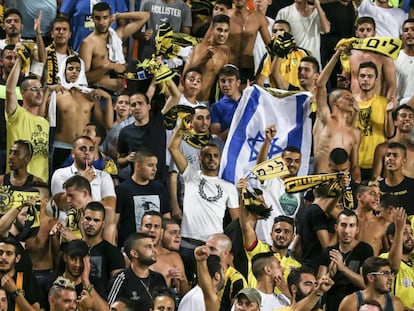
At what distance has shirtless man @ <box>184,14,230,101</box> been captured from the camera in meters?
19.2

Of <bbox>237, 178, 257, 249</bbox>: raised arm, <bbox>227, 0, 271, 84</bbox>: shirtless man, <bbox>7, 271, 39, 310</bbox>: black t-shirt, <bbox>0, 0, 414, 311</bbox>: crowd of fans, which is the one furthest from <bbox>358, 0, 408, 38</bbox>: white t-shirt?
<bbox>7, 271, 39, 310</bbox>: black t-shirt

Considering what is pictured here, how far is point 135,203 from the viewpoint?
17.2 meters

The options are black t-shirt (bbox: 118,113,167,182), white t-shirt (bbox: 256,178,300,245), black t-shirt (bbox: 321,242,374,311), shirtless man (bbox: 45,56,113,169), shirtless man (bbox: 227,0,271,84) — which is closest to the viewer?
black t-shirt (bbox: 321,242,374,311)

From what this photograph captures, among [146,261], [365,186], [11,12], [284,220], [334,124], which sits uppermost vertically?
[11,12]

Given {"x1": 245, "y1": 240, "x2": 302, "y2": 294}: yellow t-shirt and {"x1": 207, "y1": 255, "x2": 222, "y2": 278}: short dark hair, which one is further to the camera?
{"x1": 245, "y1": 240, "x2": 302, "y2": 294}: yellow t-shirt

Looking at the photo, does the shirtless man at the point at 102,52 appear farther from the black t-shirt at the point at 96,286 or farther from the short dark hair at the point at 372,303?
the short dark hair at the point at 372,303

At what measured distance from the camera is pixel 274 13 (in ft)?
68.4

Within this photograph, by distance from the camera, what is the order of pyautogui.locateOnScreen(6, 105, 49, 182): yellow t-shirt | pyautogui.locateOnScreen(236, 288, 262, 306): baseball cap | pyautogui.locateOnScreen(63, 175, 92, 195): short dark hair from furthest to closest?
1. pyautogui.locateOnScreen(6, 105, 49, 182): yellow t-shirt
2. pyautogui.locateOnScreen(63, 175, 92, 195): short dark hair
3. pyautogui.locateOnScreen(236, 288, 262, 306): baseball cap

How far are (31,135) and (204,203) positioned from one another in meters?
1.78

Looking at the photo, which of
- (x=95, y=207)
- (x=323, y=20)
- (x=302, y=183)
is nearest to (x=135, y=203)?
(x=95, y=207)

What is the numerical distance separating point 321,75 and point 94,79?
250 cm

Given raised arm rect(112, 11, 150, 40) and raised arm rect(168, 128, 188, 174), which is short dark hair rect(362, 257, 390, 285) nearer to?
raised arm rect(168, 128, 188, 174)

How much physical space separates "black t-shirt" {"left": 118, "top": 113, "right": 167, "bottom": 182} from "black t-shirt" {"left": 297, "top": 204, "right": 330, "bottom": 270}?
1739mm

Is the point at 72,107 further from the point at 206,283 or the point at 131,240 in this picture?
the point at 206,283
